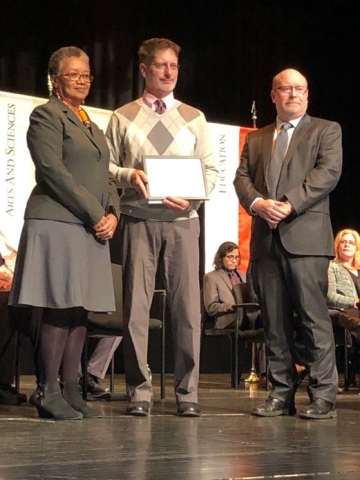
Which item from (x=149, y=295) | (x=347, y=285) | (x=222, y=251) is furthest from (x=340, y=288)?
(x=149, y=295)

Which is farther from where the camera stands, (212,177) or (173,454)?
(212,177)

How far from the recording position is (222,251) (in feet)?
22.7

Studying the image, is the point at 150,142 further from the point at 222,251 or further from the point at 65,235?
the point at 222,251

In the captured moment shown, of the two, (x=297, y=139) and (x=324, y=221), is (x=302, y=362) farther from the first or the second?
(x=297, y=139)

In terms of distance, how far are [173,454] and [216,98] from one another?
5878 mm

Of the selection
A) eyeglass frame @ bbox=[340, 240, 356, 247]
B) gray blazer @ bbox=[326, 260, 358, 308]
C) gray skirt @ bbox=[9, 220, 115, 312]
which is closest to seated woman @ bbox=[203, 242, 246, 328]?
gray blazer @ bbox=[326, 260, 358, 308]

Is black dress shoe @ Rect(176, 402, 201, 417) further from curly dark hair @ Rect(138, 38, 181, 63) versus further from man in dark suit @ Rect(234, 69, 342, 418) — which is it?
curly dark hair @ Rect(138, 38, 181, 63)

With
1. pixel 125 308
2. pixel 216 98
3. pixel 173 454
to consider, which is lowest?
pixel 173 454

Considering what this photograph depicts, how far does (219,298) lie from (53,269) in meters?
3.42

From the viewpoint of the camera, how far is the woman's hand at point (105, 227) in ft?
11.3

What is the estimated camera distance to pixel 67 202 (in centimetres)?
338

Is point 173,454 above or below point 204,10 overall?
below

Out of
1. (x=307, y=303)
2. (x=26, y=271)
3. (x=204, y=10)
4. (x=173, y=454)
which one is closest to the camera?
(x=173, y=454)

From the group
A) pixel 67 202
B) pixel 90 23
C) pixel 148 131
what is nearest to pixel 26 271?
pixel 67 202
